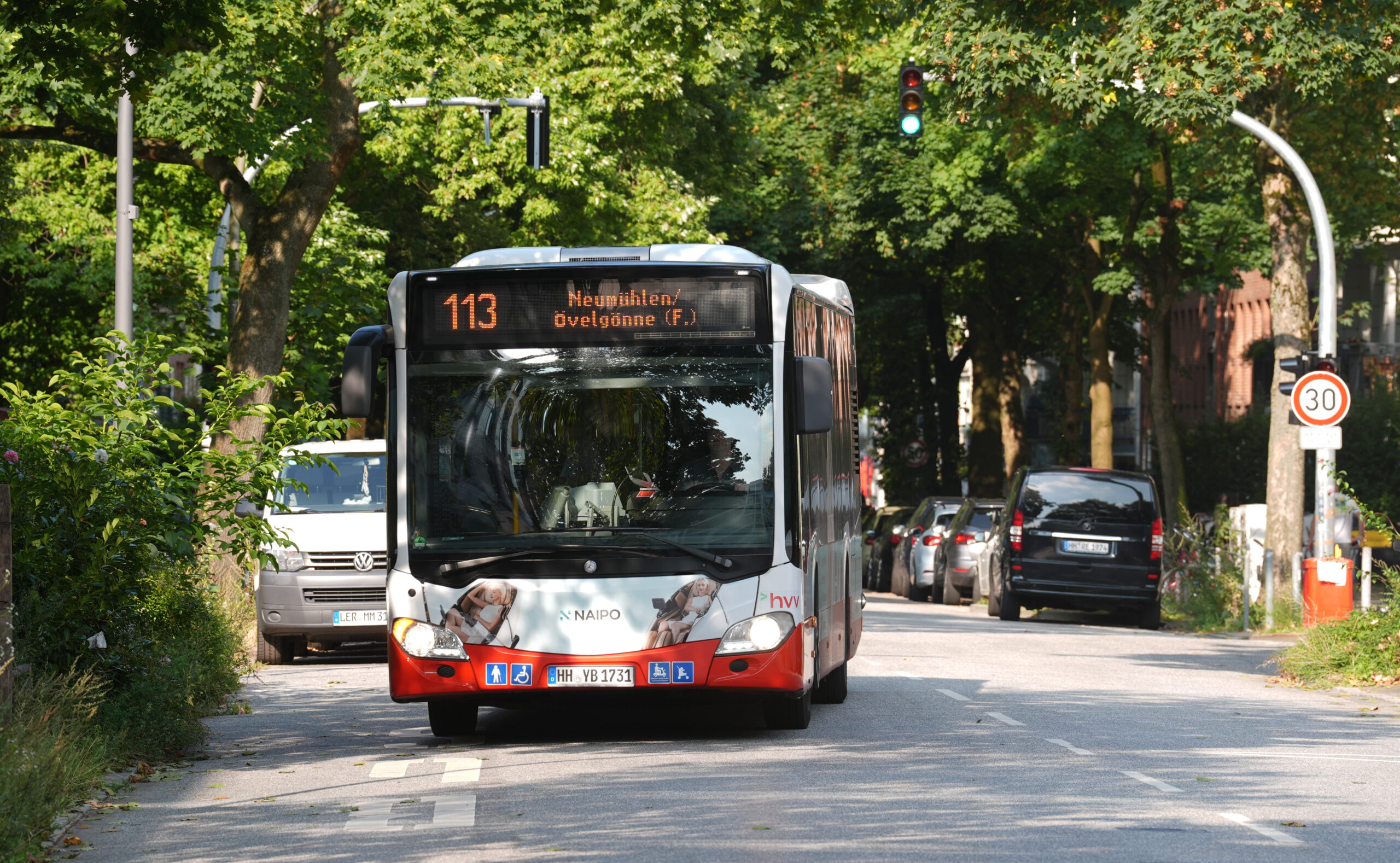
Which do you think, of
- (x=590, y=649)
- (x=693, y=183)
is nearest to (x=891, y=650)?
(x=590, y=649)

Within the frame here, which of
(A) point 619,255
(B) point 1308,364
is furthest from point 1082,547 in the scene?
(A) point 619,255

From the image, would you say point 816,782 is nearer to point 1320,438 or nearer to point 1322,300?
point 1320,438

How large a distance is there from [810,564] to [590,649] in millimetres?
1475

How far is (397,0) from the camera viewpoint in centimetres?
2047

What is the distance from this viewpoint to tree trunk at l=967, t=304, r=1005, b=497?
4678cm

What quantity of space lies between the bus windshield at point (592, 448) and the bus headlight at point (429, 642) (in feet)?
1.45

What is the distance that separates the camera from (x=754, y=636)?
38.5 feet

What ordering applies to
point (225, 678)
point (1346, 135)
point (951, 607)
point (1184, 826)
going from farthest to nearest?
point (951, 607) → point (1346, 135) → point (225, 678) → point (1184, 826)

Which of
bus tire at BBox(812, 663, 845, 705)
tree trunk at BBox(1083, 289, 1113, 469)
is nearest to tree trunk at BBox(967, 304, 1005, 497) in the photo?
tree trunk at BBox(1083, 289, 1113, 469)

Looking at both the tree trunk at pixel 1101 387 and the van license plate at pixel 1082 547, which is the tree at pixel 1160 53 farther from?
the tree trunk at pixel 1101 387

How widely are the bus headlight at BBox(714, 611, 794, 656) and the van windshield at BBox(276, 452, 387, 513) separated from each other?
312 inches

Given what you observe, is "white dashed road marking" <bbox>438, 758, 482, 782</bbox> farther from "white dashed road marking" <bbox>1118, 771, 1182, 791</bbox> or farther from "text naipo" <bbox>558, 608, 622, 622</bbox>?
"white dashed road marking" <bbox>1118, 771, 1182, 791</bbox>

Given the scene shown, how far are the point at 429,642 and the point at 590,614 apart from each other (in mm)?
904

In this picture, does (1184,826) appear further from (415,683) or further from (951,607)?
(951,607)
